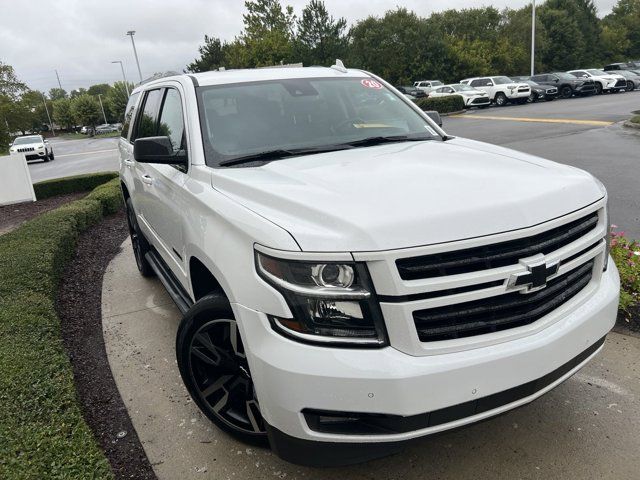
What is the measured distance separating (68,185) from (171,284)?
11450 mm

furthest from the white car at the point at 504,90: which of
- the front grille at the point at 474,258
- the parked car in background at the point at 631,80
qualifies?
the front grille at the point at 474,258

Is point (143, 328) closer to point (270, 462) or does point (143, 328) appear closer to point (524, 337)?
point (270, 462)

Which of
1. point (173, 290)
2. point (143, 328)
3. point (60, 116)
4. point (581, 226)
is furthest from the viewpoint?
point (60, 116)

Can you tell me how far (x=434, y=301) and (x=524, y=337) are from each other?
0.44 metres

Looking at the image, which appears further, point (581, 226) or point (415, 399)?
point (581, 226)

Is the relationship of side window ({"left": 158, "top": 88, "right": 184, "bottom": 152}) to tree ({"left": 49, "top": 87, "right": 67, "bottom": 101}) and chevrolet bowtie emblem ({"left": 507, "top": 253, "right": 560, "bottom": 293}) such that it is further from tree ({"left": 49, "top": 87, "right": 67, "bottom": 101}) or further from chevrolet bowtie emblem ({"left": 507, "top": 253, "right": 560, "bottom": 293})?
tree ({"left": 49, "top": 87, "right": 67, "bottom": 101})

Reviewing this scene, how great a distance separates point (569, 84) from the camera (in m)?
31.8

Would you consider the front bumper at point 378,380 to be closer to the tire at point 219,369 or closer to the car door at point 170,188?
the tire at point 219,369

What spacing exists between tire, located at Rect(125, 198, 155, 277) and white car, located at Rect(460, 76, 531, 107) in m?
29.0

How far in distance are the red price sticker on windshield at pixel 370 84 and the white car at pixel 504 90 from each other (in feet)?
96.2

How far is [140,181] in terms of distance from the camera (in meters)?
4.66

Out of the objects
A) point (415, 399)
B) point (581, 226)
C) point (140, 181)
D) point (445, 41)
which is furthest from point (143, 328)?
point (445, 41)

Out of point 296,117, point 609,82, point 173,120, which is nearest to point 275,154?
point 296,117

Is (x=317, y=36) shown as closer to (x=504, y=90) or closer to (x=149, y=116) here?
(x=504, y=90)
